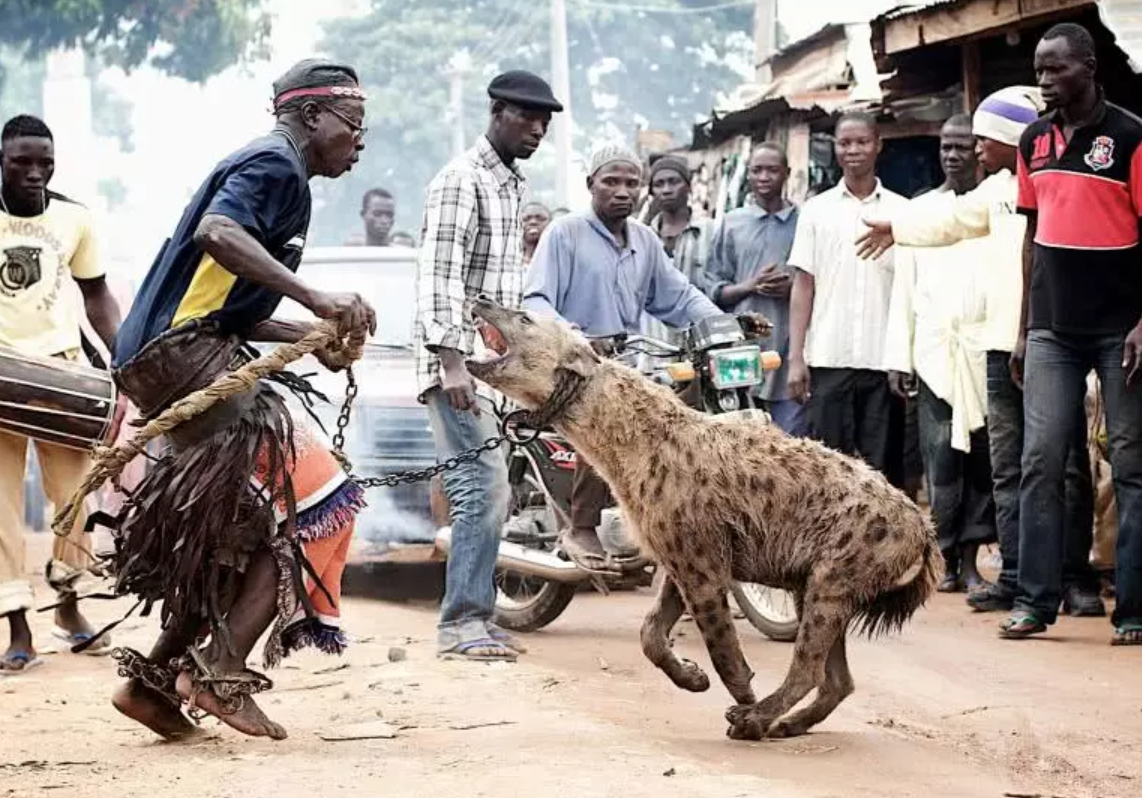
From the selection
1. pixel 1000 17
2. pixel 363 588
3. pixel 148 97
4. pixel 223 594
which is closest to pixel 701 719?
pixel 223 594

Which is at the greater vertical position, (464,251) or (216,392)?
(464,251)

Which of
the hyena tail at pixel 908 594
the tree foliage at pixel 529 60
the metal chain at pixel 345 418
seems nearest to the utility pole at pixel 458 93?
the tree foliage at pixel 529 60

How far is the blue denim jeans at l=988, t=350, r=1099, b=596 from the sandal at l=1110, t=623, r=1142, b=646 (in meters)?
1.02

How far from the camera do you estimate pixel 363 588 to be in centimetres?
1195

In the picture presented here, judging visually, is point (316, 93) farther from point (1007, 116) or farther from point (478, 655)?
point (1007, 116)

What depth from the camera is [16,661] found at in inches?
331

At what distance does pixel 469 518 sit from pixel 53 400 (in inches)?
72.6

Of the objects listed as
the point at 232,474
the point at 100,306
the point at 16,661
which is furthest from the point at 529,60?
the point at 232,474

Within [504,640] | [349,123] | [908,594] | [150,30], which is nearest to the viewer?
[349,123]

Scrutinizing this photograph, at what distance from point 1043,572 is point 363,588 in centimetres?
444

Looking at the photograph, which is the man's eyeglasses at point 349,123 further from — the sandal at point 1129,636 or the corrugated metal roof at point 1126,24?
the corrugated metal roof at point 1126,24

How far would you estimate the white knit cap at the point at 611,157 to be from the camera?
9828 millimetres

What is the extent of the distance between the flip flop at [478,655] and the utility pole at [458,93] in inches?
1587

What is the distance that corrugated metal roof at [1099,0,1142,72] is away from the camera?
10.0 metres
